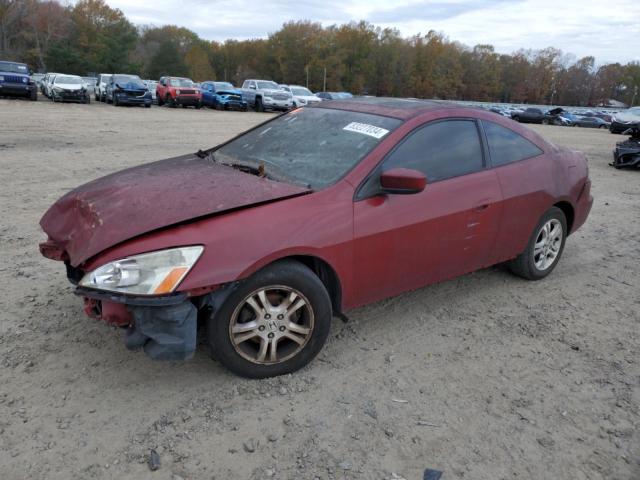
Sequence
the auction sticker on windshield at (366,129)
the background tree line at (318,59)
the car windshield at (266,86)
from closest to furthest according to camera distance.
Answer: the auction sticker on windshield at (366,129), the car windshield at (266,86), the background tree line at (318,59)

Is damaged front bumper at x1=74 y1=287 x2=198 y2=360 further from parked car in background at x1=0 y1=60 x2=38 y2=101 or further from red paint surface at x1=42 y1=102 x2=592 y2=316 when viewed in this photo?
parked car in background at x1=0 y1=60 x2=38 y2=101

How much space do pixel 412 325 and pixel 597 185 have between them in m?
7.85

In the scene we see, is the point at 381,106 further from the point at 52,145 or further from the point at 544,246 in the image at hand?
the point at 52,145

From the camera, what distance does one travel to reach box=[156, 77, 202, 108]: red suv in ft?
92.5

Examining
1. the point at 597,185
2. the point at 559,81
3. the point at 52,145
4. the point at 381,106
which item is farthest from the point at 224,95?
the point at 559,81

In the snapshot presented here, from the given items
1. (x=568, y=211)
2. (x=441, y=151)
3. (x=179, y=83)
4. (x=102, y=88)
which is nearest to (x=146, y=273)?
(x=441, y=151)

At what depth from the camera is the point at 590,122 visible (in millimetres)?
43406

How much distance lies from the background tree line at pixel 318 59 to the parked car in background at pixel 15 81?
185 ft

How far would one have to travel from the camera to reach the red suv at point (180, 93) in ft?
92.5

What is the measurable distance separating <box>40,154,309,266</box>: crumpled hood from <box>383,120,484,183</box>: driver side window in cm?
80

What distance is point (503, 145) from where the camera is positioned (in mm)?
4121

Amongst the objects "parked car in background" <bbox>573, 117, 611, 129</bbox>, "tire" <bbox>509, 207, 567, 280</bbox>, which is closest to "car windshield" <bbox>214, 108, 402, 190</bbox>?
"tire" <bbox>509, 207, 567, 280</bbox>

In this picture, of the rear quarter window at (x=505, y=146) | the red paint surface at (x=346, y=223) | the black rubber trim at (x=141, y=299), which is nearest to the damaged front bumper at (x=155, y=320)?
the black rubber trim at (x=141, y=299)

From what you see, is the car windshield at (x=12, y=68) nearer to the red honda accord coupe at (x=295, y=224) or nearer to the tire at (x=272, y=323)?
the red honda accord coupe at (x=295, y=224)
